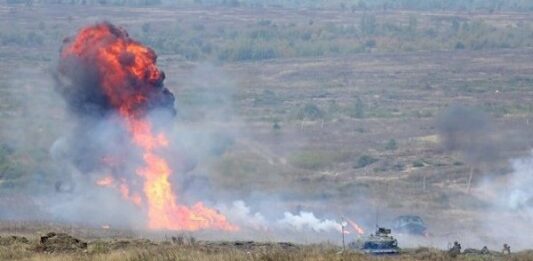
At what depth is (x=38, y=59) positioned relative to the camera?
126625 mm

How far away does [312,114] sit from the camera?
305 ft

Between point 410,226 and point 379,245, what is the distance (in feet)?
35.1

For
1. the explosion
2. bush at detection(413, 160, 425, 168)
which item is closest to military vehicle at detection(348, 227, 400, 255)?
the explosion

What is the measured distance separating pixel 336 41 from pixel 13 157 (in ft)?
269

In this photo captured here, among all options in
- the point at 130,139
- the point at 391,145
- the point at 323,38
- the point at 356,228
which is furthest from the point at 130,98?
the point at 323,38

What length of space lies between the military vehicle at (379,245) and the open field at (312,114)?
4.91ft

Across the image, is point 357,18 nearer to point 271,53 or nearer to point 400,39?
point 400,39

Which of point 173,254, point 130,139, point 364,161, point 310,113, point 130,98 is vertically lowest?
point 173,254

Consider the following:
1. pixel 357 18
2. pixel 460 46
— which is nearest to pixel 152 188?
pixel 460 46

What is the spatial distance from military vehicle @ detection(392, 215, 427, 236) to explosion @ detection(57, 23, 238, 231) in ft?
24.9

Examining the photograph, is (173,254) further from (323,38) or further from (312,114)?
(323,38)

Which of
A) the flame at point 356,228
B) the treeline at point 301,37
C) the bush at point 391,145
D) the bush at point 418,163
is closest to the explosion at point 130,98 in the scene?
the flame at point 356,228

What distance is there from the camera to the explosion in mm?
53750

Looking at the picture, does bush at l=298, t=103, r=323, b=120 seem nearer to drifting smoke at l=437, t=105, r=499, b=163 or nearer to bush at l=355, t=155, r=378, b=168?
bush at l=355, t=155, r=378, b=168
